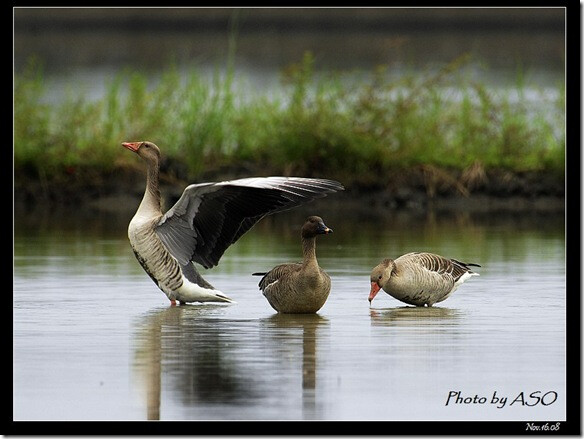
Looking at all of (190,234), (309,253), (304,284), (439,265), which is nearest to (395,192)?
(439,265)


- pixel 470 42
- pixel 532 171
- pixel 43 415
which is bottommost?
pixel 43 415

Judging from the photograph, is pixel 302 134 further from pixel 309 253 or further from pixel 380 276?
pixel 309 253

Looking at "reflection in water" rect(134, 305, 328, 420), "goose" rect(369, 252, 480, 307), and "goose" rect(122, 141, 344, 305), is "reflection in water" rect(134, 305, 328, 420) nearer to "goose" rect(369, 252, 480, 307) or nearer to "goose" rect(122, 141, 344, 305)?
"goose" rect(122, 141, 344, 305)

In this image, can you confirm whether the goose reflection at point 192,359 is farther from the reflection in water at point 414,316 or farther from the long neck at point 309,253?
the reflection in water at point 414,316

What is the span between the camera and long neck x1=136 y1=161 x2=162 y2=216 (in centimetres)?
1370

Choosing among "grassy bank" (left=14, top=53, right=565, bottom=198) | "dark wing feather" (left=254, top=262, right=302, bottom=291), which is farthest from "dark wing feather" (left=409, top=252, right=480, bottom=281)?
"grassy bank" (left=14, top=53, right=565, bottom=198)

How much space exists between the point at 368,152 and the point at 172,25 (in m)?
41.3

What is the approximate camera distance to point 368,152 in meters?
23.2

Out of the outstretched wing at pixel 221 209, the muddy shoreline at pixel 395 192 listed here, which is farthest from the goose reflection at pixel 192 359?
the muddy shoreline at pixel 395 192

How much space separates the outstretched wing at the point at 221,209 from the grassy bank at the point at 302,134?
372 inches

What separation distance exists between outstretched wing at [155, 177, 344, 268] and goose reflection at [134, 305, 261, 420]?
0.72 meters

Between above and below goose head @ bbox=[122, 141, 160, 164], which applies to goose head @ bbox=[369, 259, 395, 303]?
below
